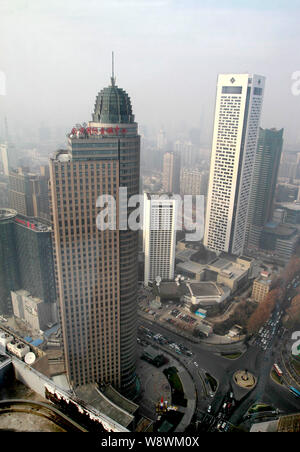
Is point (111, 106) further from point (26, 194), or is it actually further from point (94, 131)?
point (26, 194)

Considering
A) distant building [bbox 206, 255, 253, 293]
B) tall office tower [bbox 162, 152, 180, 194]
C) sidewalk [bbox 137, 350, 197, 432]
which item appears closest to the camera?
sidewalk [bbox 137, 350, 197, 432]

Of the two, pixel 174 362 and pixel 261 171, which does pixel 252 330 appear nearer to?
pixel 174 362

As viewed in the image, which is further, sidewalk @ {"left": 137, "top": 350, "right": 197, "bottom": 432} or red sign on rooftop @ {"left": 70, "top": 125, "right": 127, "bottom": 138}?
sidewalk @ {"left": 137, "top": 350, "right": 197, "bottom": 432}

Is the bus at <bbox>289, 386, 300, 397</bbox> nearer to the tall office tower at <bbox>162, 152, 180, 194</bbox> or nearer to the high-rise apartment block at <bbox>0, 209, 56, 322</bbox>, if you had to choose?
the high-rise apartment block at <bbox>0, 209, 56, 322</bbox>

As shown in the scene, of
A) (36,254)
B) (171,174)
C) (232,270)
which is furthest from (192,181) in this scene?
(36,254)

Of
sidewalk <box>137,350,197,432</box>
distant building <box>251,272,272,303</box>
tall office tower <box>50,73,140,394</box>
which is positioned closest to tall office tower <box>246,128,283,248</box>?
distant building <box>251,272,272,303</box>

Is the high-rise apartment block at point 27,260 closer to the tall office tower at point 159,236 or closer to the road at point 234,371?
the road at point 234,371
